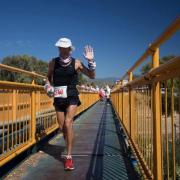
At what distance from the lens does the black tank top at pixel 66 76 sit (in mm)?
5992

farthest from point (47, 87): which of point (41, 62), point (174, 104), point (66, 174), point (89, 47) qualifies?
point (41, 62)

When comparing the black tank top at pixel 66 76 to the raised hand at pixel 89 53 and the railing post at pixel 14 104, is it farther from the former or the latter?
the railing post at pixel 14 104

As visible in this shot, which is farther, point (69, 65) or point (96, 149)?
point (96, 149)

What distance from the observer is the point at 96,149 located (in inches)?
285

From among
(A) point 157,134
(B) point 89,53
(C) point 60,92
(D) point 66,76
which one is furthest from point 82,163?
(A) point 157,134

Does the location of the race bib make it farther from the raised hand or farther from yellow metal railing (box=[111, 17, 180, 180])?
yellow metal railing (box=[111, 17, 180, 180])

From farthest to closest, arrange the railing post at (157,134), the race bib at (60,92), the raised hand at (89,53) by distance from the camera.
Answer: the race bib at (60,92), the raised hand at (89,53), the railing post at (157,134)

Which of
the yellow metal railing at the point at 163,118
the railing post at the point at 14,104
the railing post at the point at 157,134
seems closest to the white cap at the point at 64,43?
the railing post at the point at 14,104

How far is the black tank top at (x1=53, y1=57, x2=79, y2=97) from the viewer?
19.7ft

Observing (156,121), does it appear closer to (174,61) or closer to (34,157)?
(174,61)

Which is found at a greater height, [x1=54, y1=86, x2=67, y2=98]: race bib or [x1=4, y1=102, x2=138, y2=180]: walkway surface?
[x1=54, y1=86, x2=67, y2=98]: race bib

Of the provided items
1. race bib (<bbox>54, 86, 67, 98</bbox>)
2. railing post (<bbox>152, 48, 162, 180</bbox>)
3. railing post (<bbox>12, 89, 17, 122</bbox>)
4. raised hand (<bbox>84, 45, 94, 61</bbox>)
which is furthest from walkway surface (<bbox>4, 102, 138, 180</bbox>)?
raised hand (<bbox>84, 45, 94, 61</bbox>)

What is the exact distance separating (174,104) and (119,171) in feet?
8.26

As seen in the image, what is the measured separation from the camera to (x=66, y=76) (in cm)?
600
